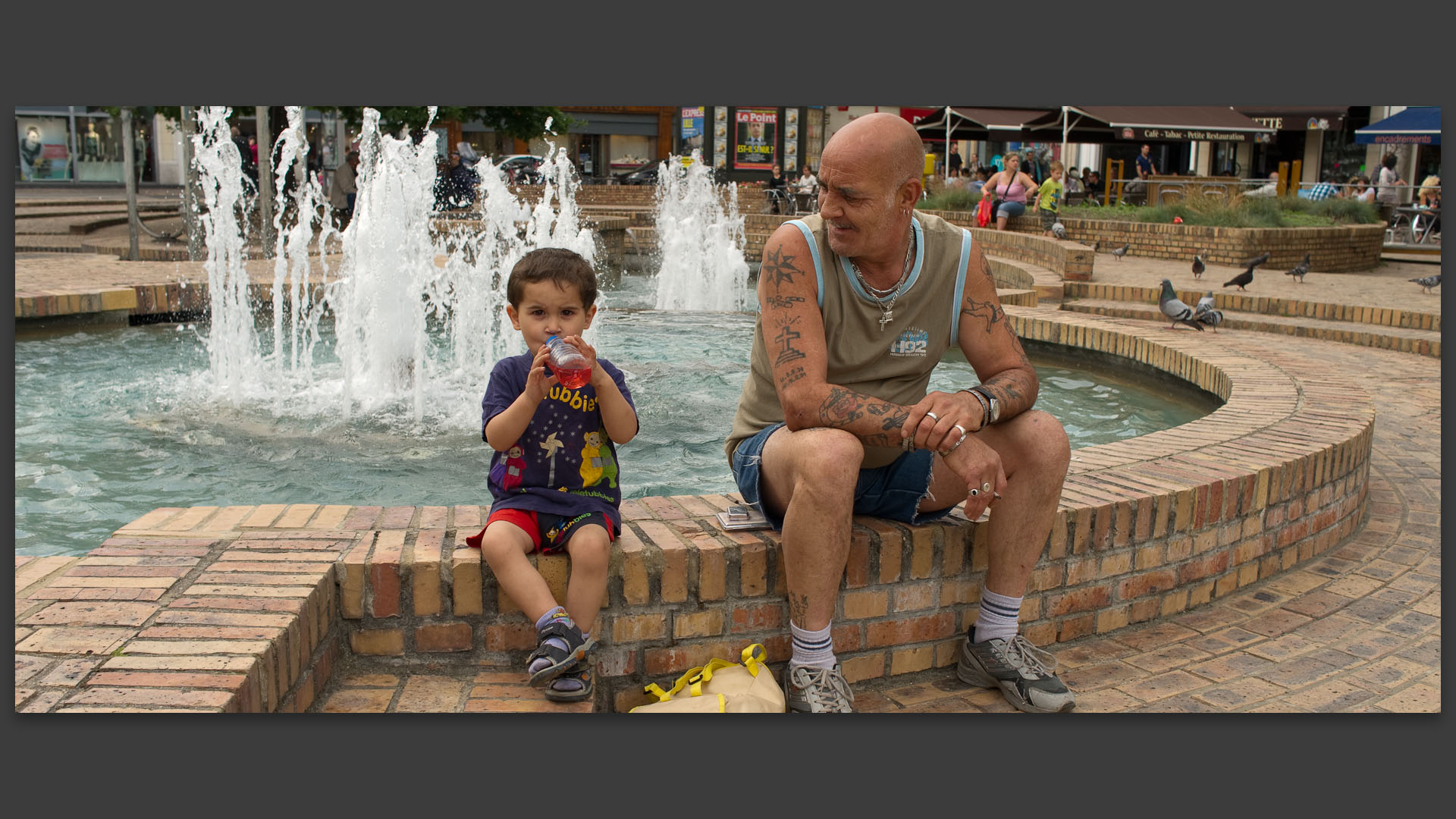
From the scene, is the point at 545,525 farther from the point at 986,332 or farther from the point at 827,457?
the point at 986,332

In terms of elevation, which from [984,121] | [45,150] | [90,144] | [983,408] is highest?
[984,121]

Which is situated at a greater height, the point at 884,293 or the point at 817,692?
the point at 884,293

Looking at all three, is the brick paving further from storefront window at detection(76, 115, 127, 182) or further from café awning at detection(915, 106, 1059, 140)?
storefront window at detection(76, 115, 127, 182)

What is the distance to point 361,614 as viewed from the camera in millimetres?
2424

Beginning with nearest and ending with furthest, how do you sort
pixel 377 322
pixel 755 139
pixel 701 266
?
pixel 377 322 < pixel 701 266 < pixel 755 139

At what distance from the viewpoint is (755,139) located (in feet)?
104

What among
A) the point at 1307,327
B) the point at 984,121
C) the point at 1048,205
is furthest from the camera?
the point at 984,121

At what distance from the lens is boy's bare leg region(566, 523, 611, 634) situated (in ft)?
7.77

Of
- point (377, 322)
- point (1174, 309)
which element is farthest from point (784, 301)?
point (1174, 309)

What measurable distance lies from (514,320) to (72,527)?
76.3 inches

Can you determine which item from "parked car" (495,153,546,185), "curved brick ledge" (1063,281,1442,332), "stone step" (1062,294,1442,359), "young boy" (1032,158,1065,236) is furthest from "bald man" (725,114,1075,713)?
"parked car" (495,153,546,185)

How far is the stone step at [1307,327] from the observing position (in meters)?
7.50

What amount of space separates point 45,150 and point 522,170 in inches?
600

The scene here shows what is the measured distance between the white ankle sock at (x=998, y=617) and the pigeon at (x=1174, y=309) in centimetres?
565
